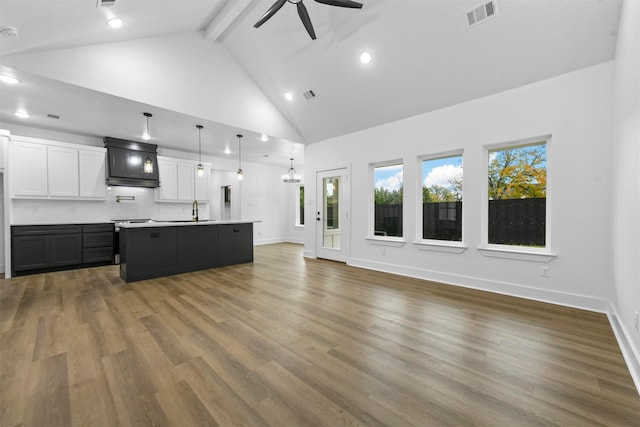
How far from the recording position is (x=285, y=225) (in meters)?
10.2

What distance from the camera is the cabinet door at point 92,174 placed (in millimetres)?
5648

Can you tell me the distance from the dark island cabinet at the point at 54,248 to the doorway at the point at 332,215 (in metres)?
4.69

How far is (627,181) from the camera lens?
2.25 metres

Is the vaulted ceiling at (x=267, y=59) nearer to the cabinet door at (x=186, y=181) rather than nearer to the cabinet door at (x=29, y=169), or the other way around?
the cabinet door at (x=29, y=169)

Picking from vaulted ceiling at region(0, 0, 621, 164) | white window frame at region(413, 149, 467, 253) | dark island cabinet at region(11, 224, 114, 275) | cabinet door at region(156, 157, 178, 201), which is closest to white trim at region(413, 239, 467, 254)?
white window frame at region(413, 149, 467, 253)

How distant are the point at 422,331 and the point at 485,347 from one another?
0.53m

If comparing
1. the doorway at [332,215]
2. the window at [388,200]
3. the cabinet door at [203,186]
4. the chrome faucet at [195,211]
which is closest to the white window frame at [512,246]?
the window at [388,200]

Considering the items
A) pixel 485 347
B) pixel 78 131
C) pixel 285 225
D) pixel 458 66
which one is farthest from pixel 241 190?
pixel 485 347

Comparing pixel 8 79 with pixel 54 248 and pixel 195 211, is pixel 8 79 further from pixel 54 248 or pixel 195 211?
pixel 195 211

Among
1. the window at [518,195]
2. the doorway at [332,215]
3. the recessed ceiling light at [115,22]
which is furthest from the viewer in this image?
the doorway at [332,215]

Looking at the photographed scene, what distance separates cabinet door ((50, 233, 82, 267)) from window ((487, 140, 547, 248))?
7638mm

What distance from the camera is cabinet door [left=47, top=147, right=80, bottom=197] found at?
5.29m

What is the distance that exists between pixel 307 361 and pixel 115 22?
441 cm

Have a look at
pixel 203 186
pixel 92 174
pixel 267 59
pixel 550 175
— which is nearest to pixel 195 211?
pixel 203 186
